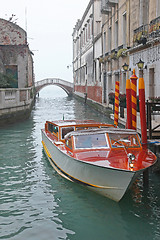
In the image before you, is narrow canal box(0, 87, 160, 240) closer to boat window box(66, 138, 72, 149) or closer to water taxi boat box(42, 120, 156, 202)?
water taxi boat box(42, 120, 156, 202)

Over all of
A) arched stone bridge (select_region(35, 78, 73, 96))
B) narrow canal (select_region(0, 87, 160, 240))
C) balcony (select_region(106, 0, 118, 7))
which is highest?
balcony (select_region(106, 0, 118, 7))

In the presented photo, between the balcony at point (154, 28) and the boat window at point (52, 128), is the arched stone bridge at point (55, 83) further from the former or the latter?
the boat window at point (52, 128)

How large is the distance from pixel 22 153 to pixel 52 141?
2258 mm

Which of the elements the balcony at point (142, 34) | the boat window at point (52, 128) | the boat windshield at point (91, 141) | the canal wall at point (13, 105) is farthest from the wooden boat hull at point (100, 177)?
the canal wall at point (13, 105)

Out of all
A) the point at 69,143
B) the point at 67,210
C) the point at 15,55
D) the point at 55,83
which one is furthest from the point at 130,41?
the point at 55,83

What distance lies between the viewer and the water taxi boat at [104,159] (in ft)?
19.5

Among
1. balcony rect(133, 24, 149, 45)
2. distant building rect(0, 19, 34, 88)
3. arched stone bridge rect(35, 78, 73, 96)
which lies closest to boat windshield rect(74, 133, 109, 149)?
balcony rect(133, 24, 149, 45)

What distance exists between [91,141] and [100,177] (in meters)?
1.18

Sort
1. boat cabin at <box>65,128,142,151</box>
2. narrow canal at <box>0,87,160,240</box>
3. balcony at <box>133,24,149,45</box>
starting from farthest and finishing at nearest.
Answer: balcony at <box>133,24,149,45</box>
boat cabin at <box>65,128,142,151</box>
narrow canal at <box>0,87,160,240</box>

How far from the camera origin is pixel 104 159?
21.2ft

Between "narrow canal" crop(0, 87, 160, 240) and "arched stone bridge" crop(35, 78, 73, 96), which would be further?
"arched stone bridge" crop(35, 78, 73, 96)

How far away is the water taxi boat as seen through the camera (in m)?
5.93

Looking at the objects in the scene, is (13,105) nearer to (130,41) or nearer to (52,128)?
(130,41)

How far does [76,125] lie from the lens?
876 centimetres
